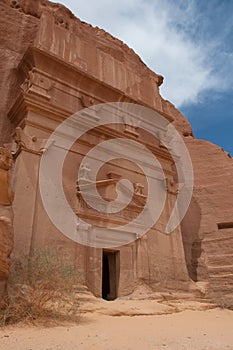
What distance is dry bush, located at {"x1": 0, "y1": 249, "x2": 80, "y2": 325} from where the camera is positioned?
512 cm

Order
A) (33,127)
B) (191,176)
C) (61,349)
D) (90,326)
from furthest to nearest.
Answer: (191,176), (33,127), (90,326), (61,349)

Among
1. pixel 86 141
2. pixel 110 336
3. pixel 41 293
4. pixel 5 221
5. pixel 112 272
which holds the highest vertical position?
pixel 86 141

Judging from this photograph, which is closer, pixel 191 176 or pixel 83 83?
pixel 83 83

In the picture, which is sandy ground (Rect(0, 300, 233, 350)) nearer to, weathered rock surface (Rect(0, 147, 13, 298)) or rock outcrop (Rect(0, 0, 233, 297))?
weathered rock surface (Rect(0, 147, 13, 298))

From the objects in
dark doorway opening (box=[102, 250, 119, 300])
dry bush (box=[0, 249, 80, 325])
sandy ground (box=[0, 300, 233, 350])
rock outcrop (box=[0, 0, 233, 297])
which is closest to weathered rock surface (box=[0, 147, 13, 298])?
rock outcrop (box=[0, 0, 233, 297])

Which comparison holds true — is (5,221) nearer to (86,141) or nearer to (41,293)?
(41,293)

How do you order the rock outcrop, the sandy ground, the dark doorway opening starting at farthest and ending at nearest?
the dark doorway opening < the rock outcrop < the sandy ground

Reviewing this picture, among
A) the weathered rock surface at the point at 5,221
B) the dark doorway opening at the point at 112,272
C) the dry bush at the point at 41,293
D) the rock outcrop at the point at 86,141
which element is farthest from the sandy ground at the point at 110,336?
the dark doorway opening at the point at 112,272

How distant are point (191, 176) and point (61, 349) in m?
13.1

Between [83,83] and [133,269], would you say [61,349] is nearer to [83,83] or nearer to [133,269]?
[133,269]

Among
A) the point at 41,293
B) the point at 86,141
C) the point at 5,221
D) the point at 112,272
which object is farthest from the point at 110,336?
the point at 86,141

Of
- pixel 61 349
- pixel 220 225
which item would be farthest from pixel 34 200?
pixel 220 225

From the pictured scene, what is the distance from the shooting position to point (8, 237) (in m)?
5.25

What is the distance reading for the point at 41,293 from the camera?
18.5ft
